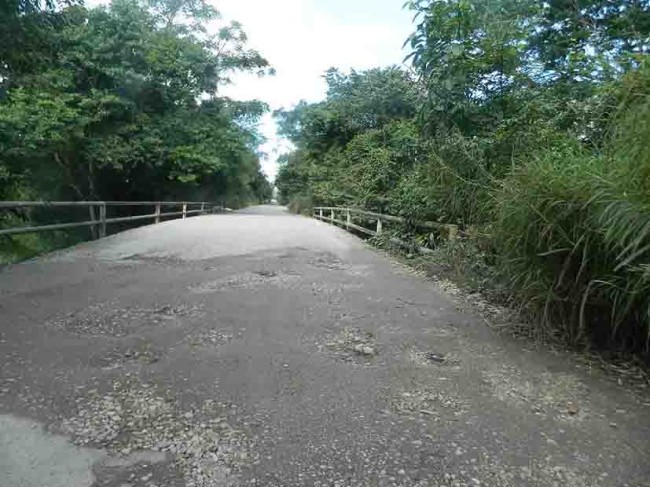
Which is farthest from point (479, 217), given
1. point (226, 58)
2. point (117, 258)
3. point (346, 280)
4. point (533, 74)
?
point (226, 58)

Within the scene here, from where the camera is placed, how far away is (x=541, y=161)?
361 centimetres

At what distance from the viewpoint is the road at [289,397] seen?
2.06 metres

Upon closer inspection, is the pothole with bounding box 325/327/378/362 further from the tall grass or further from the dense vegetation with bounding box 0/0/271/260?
the dense vegetation with bounding box 0/0/271/260

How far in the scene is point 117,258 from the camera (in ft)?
21.6

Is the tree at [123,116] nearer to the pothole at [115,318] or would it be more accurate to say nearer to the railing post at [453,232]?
the pothole at [115,318]

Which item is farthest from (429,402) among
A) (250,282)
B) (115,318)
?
Answer: (250,282)

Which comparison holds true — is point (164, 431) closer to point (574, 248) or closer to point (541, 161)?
point (574, 248)

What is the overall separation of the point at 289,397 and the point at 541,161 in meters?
2.62

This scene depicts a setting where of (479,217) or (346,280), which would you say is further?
(346,280)

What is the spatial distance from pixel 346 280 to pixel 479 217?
1.76 meters

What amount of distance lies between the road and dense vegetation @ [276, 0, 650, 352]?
523mm

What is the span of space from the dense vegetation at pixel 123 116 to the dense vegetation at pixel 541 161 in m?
8.37

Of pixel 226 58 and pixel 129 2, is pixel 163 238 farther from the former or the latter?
pixel 226 58

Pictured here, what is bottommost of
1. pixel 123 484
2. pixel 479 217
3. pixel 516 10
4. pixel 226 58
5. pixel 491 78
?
pixel 123 484
